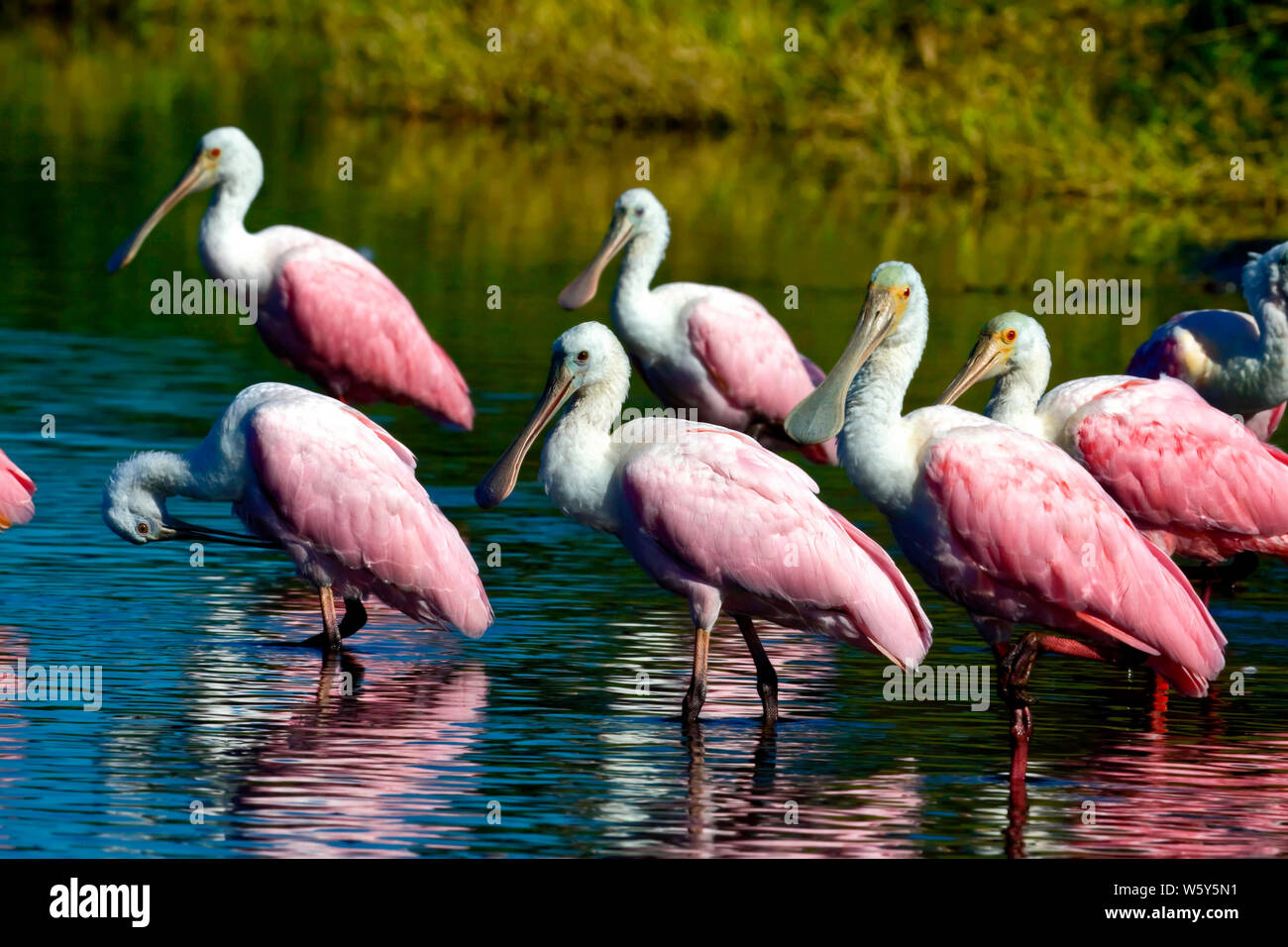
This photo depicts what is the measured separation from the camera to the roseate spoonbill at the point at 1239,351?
1178 cm

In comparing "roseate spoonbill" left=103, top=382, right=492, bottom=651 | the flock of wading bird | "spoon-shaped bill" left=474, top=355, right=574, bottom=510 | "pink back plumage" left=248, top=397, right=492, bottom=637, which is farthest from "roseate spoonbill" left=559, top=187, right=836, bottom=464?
"pink back plumage" left=248, top=397, right=492, bottom=637

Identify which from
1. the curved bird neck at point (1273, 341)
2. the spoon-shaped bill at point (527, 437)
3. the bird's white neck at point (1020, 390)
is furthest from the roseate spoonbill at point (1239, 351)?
the spoon-shaped bill at point (527, 437)

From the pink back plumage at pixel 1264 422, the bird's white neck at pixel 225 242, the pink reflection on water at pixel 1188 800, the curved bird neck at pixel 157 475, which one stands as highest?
the bird's white neck at pixel 225 242

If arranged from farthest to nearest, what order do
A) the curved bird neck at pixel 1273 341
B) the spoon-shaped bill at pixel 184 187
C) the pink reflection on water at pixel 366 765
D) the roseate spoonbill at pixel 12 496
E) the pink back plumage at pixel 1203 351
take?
the spoon-shaped bill at pixel 184 187 → the pink back plumage at pixel 1203 351 → the curved bird neck at pixel 1273 341 → the roseate spoonbill at pixel 12 496 → the pink reflection on water at pixel 366 765

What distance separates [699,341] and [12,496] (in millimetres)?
4166

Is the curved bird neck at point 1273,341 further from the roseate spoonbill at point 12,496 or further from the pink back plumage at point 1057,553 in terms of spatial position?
the roseate spoonbill at point 12,496

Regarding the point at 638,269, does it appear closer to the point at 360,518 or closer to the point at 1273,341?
the point at 1273,341

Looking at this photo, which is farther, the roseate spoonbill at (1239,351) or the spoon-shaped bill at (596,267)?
the spoon-shaped bill at (596,267)

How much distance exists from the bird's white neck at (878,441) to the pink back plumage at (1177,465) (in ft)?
4.66

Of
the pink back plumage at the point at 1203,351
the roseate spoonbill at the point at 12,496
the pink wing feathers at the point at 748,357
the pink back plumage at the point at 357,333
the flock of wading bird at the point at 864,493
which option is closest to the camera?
the flock of wading bird at the point at 864,493

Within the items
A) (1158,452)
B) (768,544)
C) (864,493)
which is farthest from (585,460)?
(1158,452)

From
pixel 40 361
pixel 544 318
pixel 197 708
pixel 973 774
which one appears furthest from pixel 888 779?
pixel 544 318
